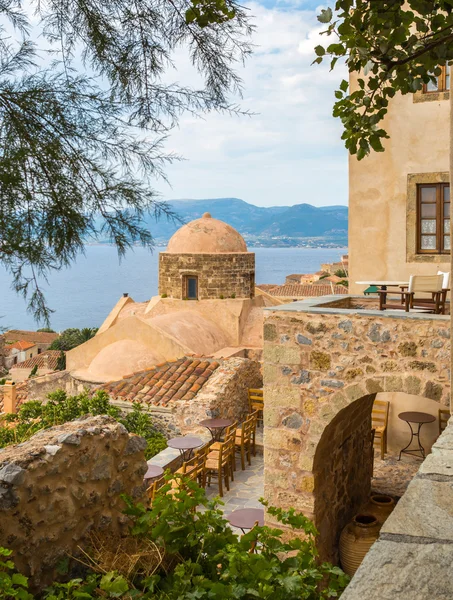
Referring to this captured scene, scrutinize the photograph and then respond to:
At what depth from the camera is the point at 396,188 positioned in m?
10.2

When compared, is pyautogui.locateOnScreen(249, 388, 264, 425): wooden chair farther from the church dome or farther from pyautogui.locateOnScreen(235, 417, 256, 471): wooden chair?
the church dome

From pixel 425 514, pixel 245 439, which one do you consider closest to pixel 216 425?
pixel 245 439

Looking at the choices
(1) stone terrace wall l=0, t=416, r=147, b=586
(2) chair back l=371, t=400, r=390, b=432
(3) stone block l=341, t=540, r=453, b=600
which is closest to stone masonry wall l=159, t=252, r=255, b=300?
(2) chair back l=371, t=400, r=390, b=432

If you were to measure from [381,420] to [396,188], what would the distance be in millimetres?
4165

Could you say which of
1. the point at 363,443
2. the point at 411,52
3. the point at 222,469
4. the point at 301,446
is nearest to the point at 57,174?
the point at 411,52

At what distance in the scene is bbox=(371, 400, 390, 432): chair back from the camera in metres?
9.88

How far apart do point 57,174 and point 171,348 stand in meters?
13.4

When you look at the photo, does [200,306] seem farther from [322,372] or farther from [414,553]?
[414,553]

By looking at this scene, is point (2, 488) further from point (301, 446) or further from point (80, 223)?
point (301, 446)

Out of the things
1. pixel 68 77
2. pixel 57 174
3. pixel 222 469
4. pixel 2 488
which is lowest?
pixel 222 469

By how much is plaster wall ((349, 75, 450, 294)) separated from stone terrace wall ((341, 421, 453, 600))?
29.3ft

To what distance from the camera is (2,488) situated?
2891mm

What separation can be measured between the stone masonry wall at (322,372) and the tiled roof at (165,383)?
6508 millimetres

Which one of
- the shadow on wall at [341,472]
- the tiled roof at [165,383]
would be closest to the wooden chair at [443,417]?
the shadow on wall at [341,472]
